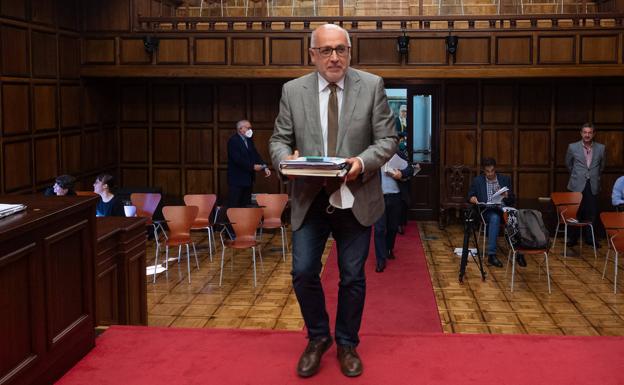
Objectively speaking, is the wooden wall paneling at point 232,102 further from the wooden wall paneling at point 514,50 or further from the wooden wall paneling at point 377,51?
the wooden wall paneling at point 514,50

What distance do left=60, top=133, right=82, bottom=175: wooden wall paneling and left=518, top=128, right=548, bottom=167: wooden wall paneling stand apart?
21.3ft

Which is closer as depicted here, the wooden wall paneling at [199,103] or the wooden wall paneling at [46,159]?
the wooden wall paneling at [46,159]

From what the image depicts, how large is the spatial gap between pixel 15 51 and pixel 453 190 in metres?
6.49

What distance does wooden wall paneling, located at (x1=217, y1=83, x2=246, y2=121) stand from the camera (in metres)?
12.5

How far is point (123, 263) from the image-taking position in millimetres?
5402

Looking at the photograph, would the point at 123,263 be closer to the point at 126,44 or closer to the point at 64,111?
the point at 64,111

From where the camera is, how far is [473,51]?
11016 millimetres

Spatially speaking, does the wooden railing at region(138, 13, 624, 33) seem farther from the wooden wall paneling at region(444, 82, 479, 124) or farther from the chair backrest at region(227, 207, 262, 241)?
the chair backrest at region(227, 207, 262, 241)

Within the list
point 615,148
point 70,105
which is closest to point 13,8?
point 70,105

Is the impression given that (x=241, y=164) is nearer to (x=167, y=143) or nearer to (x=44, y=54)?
(x=167, y=143)

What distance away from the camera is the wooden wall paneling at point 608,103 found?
11.9 metres

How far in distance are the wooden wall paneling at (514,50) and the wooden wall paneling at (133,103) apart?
541 cm

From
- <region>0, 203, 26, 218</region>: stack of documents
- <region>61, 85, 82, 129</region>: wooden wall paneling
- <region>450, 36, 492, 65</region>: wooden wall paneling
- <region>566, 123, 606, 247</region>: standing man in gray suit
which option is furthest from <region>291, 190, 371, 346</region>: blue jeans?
<region>450, 36, 492, 65</region>: wooden wall paneling

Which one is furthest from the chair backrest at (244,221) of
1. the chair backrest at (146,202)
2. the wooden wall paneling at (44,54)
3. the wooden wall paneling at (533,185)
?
the wooden wall paneling at (533,185)
